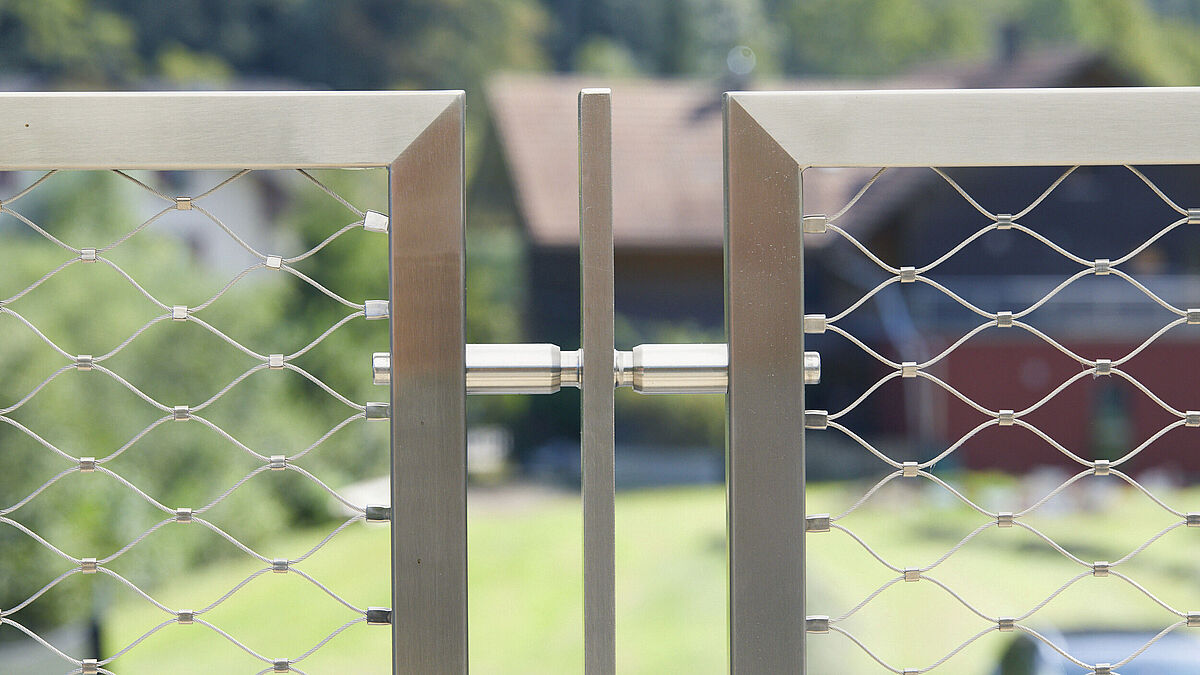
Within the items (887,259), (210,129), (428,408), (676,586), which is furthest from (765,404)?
(887,259)

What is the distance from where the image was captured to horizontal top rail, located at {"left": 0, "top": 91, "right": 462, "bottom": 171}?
1.65ft

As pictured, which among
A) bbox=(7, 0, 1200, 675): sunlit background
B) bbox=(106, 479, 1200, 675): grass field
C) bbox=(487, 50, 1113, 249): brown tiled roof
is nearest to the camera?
bbox=(7, 0, 1200, 675): sunlit background

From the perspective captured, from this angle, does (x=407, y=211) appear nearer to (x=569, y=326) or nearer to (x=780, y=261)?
(x=780, y=261)

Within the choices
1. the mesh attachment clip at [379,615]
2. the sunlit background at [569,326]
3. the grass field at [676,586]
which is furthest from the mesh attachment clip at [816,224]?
the grass field at [676,586]

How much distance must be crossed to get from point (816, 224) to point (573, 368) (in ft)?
0.51

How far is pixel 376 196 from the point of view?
884cm

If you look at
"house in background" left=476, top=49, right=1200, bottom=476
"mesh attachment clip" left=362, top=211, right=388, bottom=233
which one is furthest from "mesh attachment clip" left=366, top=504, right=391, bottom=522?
"house in background" left=476, top=49, right=1200, bottom=476

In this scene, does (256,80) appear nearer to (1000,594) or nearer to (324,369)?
(324,369)

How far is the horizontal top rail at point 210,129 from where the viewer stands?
0.50 meters

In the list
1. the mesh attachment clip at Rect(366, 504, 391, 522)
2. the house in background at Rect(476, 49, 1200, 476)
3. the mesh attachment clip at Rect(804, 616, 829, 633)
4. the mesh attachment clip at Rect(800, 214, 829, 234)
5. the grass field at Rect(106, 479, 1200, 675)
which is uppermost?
the house in background at Rect(476, 49, 1200, 476)

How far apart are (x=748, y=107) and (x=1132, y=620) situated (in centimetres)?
723

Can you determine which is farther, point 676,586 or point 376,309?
point 676,586

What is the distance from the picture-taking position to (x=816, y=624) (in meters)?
0.52

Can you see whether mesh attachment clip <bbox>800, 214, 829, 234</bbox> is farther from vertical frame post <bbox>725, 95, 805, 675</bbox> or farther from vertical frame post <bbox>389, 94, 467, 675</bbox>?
vertical frame post <bbox>389, 94, 467, 675</bbox>
